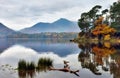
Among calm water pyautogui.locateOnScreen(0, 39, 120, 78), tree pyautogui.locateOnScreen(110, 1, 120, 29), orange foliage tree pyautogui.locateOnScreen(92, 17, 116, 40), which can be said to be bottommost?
calm water pyautogui.locateOnScreen(0, 39, 120, 78)

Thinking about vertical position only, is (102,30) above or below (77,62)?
above

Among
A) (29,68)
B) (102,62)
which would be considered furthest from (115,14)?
(29,68)

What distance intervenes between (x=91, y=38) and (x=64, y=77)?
94163 millimetres

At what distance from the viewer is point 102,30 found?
104125 millimetres

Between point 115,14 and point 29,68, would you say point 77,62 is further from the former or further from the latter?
point 115,14

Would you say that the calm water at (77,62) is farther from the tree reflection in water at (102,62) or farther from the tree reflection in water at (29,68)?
the tree reflection in water at (29,68)

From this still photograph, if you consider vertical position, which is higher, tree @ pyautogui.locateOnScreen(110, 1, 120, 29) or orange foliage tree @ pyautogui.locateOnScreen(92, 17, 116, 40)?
tree @ pyautogui.locateOnScreen(110, 1, 120, 29)

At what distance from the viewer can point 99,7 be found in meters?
116

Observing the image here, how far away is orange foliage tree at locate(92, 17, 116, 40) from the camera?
4036 inches

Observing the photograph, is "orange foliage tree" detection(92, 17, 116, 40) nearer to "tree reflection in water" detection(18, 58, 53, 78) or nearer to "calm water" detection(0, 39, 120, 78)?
"calm water" detection(0, 39, 120, 78)

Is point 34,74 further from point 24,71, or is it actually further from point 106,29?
point 106,29

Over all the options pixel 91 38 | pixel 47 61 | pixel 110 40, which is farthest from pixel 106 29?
pixel 47 61

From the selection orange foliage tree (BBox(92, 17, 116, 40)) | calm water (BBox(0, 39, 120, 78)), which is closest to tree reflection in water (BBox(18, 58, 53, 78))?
calm water (BBox(0, 39, 120, 78))

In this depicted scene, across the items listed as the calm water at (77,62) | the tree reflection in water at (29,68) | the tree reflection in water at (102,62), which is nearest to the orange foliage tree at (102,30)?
the calm water at (77,62)
